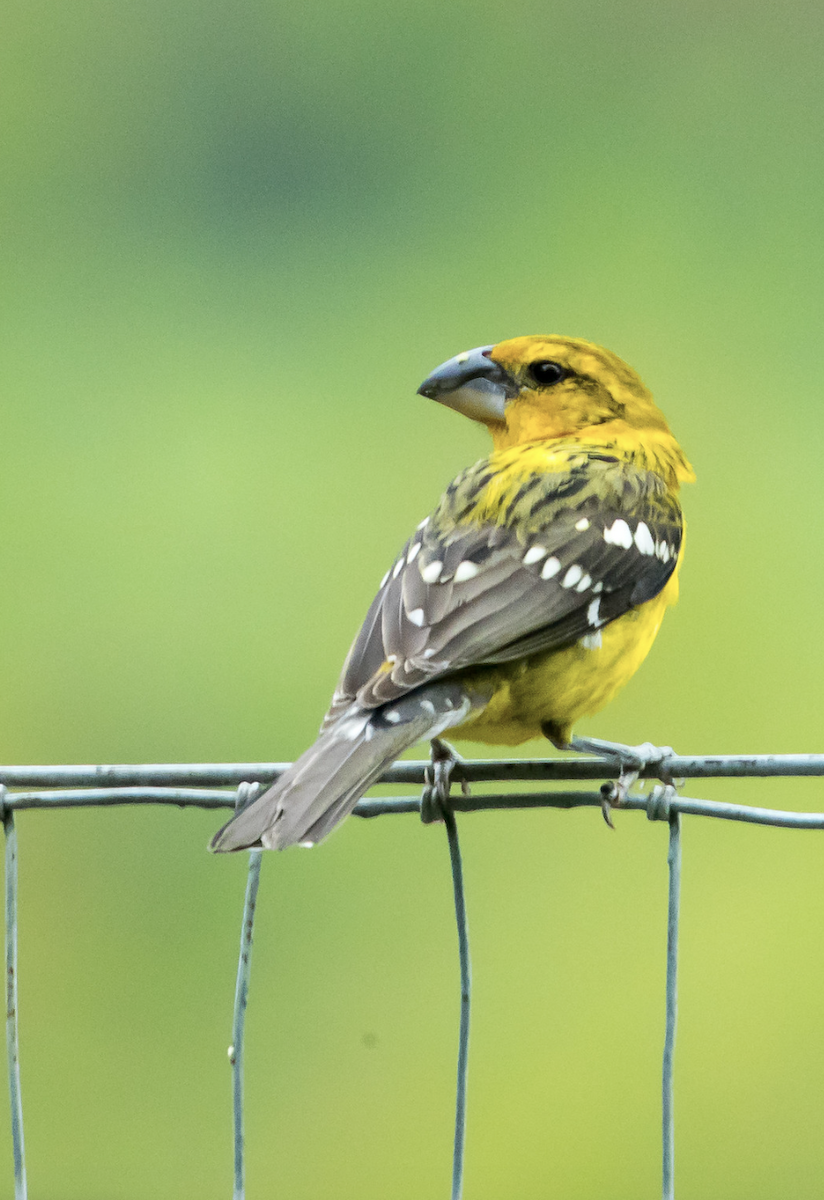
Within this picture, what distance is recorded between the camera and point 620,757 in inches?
94.0

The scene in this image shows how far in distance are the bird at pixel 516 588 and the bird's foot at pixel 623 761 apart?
0.09ft

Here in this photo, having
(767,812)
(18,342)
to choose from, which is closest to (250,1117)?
(767,812)

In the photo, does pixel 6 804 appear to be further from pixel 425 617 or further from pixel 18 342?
pixel 18 342

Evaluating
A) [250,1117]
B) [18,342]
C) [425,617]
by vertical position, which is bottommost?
[250,1117]

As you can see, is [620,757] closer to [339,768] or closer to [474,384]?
[339,768]

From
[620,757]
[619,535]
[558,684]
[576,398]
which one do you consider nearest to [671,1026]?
[620,757]

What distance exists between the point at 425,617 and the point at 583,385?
100cm

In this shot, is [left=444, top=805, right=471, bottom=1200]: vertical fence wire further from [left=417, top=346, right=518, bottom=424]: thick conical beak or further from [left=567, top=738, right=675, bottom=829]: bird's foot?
[left=417, top=346, right=518, bottom=424]: thick conical beak

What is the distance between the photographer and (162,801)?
75.6 inches

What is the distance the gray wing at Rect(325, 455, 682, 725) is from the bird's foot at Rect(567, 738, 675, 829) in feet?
0.81

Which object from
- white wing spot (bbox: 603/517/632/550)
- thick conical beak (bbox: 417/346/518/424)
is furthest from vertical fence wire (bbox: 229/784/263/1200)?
thick conical beak (bbox: 417/346/518/424)

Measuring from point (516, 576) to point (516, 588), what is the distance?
0.04m

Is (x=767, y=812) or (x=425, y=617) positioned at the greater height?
(x=425, y=617)

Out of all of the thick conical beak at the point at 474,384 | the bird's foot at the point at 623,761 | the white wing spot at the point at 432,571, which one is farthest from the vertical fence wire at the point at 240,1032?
the thick conical beak at the point at 474,384
